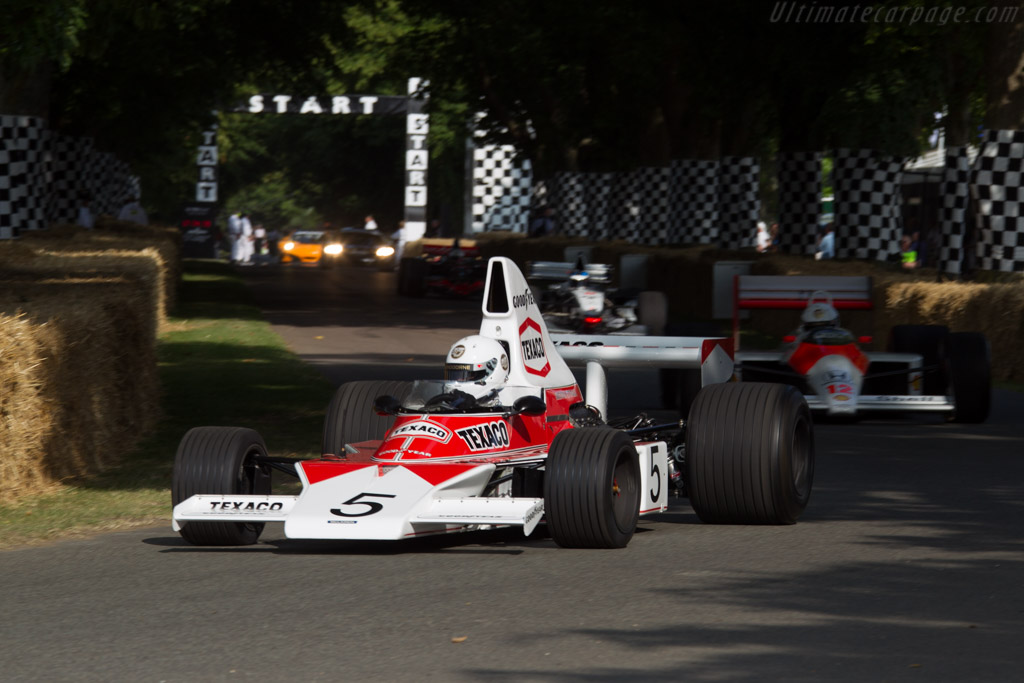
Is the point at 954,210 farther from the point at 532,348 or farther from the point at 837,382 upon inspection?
the point at 532,348

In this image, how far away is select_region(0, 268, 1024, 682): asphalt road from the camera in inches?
221

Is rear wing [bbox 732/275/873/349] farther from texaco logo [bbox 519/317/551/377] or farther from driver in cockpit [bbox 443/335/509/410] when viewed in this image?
driver in cockpit [bbox 443/335/509/410]

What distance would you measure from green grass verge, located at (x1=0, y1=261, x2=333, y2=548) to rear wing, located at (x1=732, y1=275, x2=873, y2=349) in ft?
13.5

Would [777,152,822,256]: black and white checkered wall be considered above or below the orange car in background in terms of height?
above

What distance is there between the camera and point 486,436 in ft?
27.2

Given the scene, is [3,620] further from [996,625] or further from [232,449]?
[996,625]

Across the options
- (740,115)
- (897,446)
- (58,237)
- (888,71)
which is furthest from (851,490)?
(740,115)

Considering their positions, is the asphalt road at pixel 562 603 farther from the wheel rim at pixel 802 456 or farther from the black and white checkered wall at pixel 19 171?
the black and white checkered wall at pixel 19 171

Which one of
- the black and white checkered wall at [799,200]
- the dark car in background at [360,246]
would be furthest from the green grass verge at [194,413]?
the dark car in background at [360,246]

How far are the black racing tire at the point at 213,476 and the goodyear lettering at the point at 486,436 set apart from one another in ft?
3.75

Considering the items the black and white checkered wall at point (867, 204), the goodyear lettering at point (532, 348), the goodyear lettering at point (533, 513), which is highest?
the black and white checkered wall at point (867, 204)

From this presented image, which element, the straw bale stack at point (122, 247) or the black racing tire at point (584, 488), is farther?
the straw bale stack at point (122, 247)

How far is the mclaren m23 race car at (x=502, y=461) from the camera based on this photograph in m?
7.60

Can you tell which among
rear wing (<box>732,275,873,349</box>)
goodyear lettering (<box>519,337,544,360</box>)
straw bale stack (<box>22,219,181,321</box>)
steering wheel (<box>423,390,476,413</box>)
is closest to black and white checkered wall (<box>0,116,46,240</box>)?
→ straw bale stack (<box>22,219,181,321</box>)
